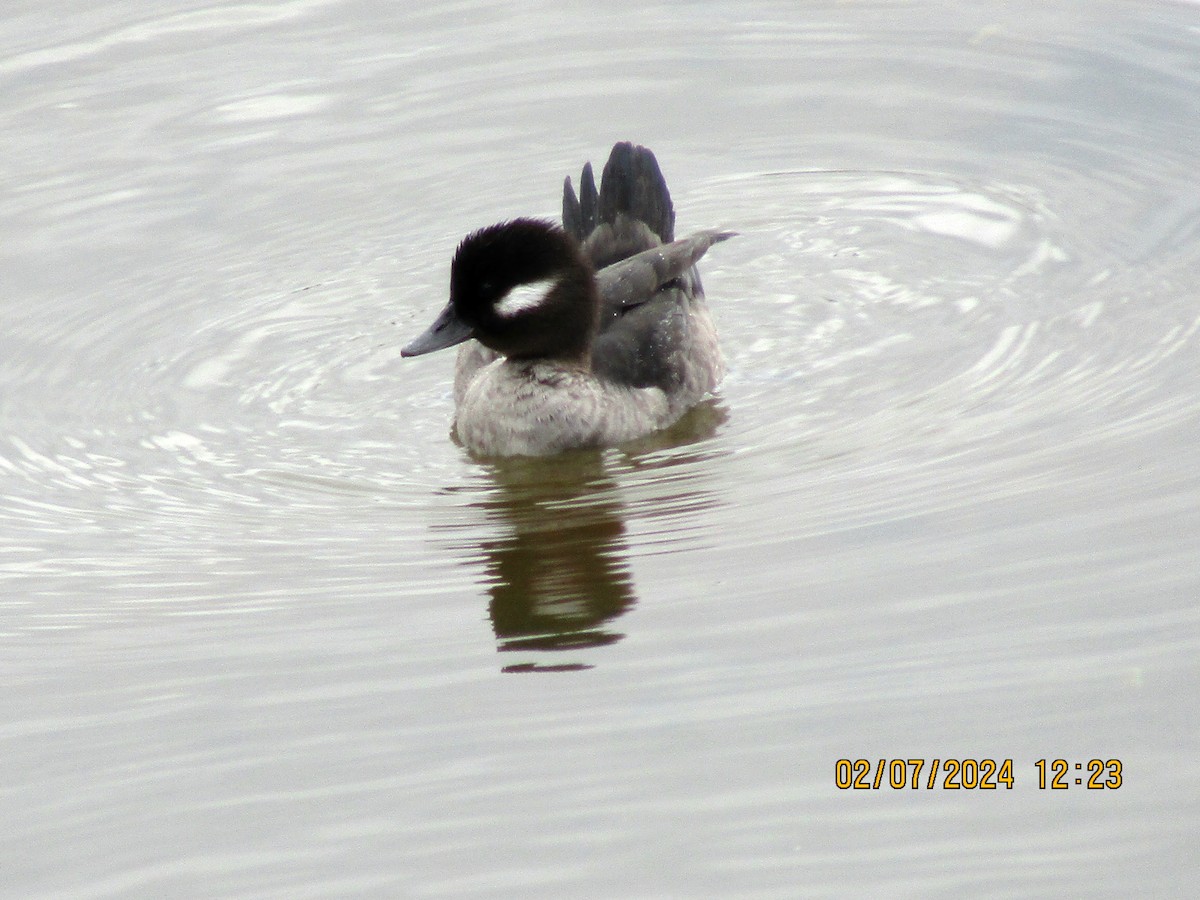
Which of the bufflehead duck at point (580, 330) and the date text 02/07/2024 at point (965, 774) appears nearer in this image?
the date text 02/07/2024 at point (965, 774)

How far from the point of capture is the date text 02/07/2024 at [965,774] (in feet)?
17.0

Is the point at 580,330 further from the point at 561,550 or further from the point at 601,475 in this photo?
the point at 561,550

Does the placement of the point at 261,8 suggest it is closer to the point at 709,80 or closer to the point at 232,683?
the point at 709,80

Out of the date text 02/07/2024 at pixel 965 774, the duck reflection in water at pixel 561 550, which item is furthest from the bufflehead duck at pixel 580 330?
the date text 02/07/2024 at pixel 965 774

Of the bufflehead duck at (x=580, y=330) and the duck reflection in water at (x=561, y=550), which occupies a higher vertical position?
the bufflehead duck at (x=580, y=330)

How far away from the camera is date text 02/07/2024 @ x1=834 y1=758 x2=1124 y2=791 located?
205 inches

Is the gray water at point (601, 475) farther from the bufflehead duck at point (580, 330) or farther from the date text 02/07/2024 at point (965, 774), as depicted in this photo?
the bufflehead duck at point (580, 330)

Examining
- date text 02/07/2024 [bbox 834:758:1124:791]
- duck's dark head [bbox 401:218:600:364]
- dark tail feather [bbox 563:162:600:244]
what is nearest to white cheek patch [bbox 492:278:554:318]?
duck's dark head [bbox 401:218:600:364]

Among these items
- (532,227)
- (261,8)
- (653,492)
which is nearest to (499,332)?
(532,227)

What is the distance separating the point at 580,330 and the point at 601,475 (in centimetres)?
99

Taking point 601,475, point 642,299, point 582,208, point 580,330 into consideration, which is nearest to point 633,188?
point 582,208

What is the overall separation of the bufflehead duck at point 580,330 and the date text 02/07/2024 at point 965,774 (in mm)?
3896

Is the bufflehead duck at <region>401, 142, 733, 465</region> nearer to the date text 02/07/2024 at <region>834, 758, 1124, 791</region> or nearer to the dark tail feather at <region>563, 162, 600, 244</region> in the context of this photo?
the dark tail feather at <region>563, 162, 600, 244</region>

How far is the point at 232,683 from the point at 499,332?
3.19 m
